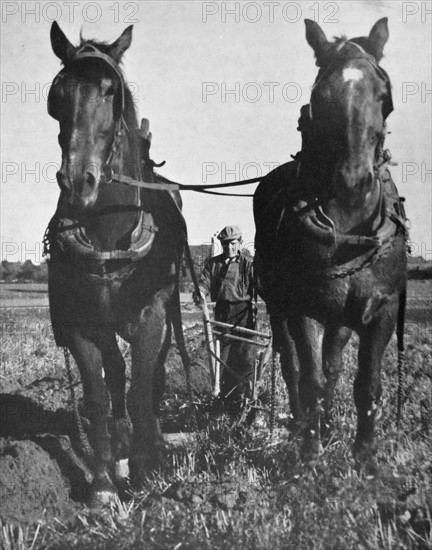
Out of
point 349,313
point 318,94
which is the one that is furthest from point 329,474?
point 318,94

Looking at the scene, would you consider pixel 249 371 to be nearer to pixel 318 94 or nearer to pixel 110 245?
pixel 110 245

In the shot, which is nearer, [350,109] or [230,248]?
[350,109]

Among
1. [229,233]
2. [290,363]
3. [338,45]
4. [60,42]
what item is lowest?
[290,363]

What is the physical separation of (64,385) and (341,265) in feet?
12.6

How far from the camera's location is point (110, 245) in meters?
4.45

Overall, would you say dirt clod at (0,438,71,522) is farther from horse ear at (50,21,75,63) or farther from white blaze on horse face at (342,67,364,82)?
white blaze on horse face at (342,67,364,82)

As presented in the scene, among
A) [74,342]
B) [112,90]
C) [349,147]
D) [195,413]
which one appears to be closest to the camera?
[349,147]

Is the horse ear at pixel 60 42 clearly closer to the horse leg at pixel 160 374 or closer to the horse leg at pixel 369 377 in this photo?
the horse leg at pixel 160 374

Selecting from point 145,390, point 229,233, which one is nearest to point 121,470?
point 145,390

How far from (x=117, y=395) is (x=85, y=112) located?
81.1 inches

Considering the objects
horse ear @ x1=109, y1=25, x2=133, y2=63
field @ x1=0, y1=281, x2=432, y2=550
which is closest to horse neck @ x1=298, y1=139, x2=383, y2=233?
field @ x1=0, y1=281, x2=432, y2=550

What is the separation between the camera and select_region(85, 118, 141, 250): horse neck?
440 cm

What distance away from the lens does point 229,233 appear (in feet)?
21.7

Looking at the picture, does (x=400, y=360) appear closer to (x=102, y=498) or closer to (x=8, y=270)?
(x=102, y=498)
